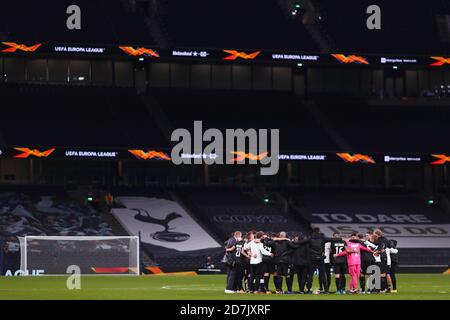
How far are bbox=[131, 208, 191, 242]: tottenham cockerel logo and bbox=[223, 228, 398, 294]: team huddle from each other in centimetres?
2357

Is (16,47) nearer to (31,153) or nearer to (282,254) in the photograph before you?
(31,153)

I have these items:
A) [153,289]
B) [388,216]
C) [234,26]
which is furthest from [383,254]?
[234,26]

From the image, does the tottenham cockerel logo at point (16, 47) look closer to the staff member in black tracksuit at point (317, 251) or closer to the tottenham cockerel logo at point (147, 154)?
the tottenham cockerel logo at point (147, 154)

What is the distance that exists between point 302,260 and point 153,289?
227 inches

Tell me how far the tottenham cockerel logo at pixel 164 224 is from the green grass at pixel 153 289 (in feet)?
36.4

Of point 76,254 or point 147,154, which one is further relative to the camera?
point 147,154

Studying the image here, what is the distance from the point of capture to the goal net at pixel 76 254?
5278 cm

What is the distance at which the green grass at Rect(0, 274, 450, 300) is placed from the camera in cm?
3534

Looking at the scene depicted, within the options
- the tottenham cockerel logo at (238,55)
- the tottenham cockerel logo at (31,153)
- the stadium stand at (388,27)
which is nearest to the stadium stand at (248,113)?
the tottenham cockerel logo at (238,55)

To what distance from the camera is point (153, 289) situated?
4047 cm

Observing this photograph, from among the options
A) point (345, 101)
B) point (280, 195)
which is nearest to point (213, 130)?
point (280, 195)

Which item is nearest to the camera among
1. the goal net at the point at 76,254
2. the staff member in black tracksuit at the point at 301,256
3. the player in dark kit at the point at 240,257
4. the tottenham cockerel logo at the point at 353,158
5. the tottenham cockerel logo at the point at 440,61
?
the player in dark kit at the point at 240,257
